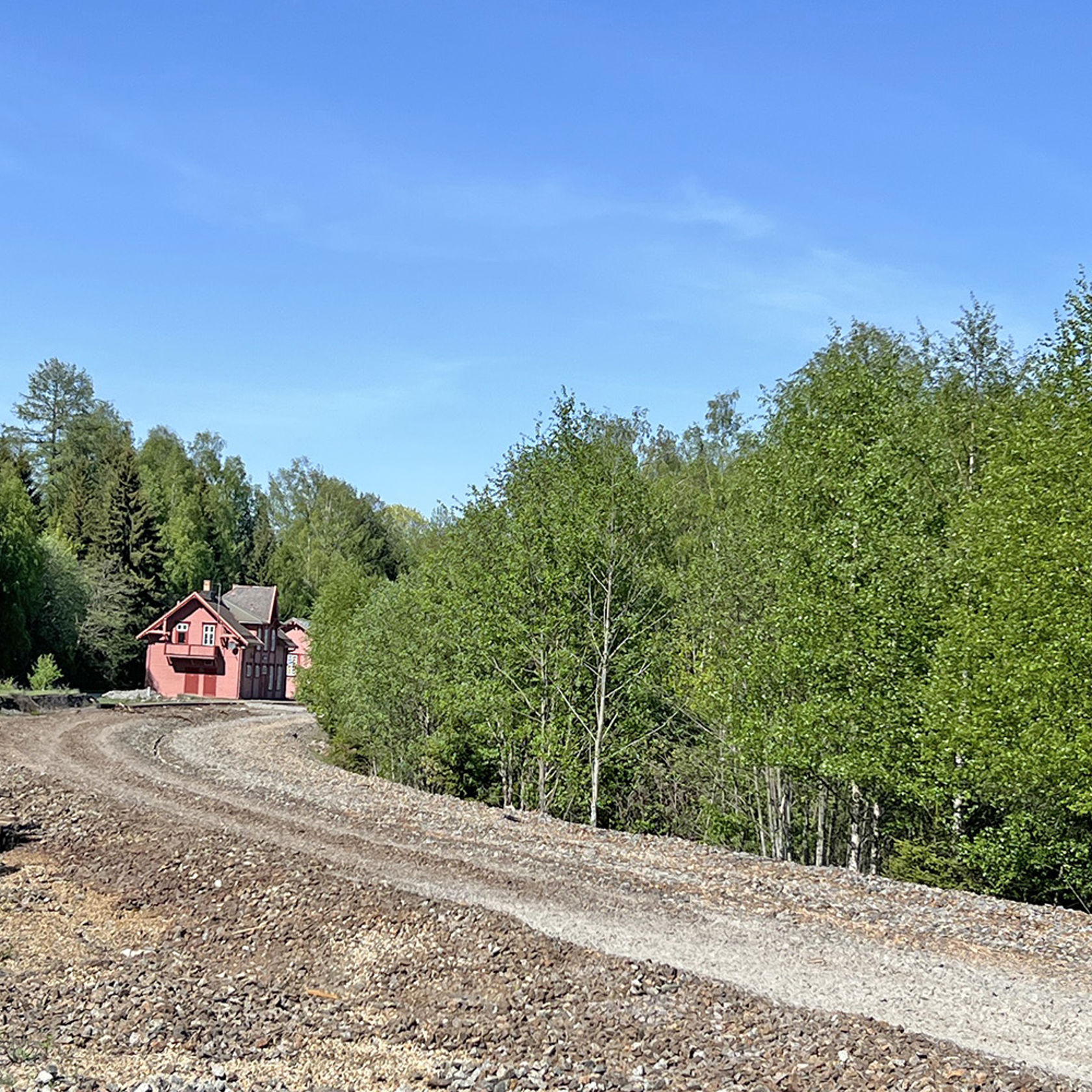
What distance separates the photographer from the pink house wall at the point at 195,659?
70.1 metres

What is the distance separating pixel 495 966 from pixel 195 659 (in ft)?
210

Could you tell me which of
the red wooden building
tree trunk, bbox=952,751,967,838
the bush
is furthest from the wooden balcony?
tree trunk, bbox=952,751,967,838

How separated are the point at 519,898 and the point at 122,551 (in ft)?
217

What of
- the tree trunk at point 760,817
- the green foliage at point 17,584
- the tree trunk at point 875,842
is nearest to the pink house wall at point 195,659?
the green foliage at point 17,584

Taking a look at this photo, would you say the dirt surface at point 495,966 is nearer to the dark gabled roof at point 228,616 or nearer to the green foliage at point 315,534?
the dark gabled roof at point 228,616

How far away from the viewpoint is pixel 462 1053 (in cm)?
904

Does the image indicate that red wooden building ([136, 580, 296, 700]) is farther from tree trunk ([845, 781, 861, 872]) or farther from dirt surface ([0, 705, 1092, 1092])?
tree trunk ([845, 781, 861, 872])

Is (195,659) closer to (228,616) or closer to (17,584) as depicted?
(228,616)

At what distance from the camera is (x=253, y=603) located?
78.9m

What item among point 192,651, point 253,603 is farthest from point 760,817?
point 253,603

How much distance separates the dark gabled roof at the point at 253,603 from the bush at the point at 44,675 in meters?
21.2

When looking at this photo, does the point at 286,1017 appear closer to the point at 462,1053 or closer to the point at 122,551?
the point at 462,1053

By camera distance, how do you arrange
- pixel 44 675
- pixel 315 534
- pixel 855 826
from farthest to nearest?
pixel 315 534
pixel 44 675
pixel 855 826

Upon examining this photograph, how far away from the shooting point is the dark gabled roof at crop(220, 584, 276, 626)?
77000mm
